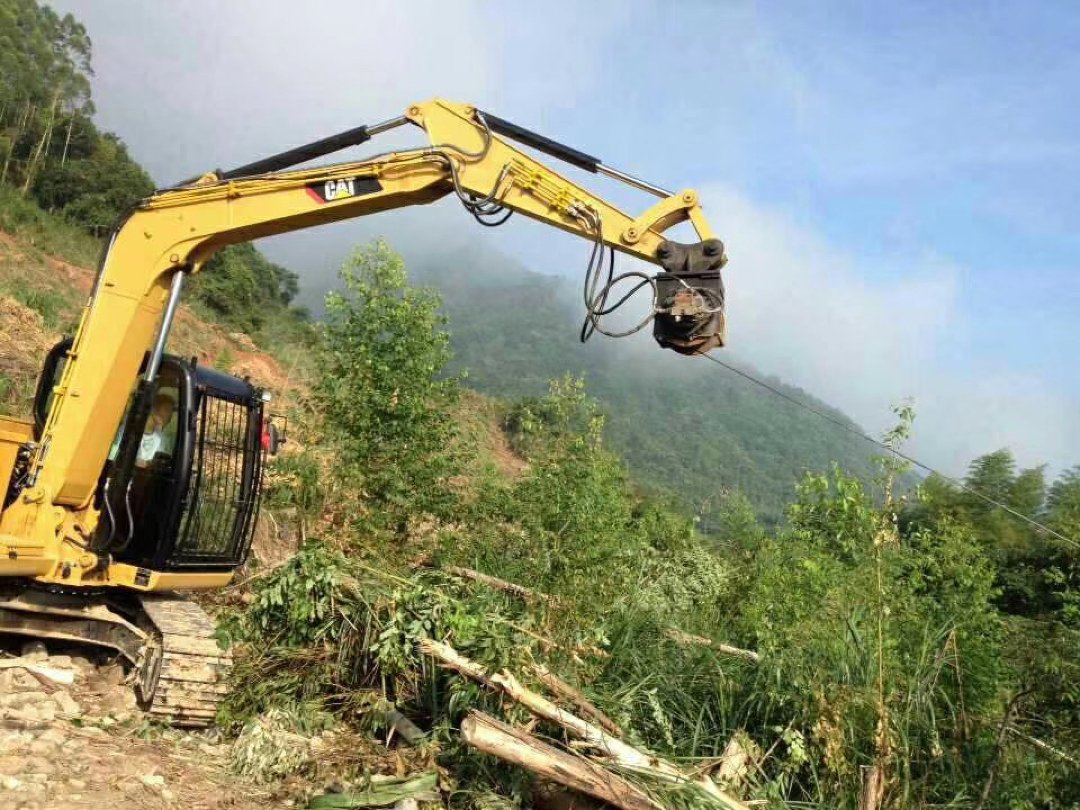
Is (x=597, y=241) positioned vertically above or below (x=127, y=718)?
above

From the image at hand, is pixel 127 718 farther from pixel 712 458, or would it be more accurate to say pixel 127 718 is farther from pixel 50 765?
pixel 712 458

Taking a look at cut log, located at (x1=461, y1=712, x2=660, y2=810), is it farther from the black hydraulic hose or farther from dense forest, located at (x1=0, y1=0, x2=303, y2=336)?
dense forest, located at (x1=0, y1=0, x2=303, y2=336)

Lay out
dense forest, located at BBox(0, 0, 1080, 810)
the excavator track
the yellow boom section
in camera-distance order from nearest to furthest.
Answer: dense forest, located at BBox(0, 0, 1080, 810) < the excavator track < the yellow boom section

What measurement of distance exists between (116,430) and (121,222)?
1532mm

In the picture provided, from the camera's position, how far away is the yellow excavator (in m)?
5.81

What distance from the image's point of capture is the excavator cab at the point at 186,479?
615 cm

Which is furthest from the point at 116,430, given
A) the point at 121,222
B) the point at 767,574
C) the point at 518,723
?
the point at 767,574

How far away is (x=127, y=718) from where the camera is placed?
219 inches

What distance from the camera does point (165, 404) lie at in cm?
639

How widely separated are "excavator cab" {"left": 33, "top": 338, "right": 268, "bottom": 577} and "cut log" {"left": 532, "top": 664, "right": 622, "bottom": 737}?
111 inches

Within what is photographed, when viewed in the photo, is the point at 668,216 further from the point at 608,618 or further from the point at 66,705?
the point at 66,705

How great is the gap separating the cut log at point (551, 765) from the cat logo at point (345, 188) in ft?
11.9

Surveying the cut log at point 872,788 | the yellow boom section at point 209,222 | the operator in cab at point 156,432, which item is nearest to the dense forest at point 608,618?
the cut log at point 872,788

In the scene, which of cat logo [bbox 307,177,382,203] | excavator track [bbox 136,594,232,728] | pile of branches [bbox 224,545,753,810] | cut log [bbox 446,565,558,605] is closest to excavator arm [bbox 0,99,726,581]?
cat logo [bbox 307,177,382,203]
